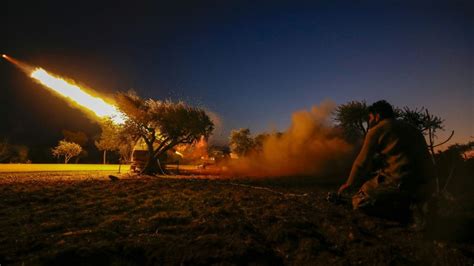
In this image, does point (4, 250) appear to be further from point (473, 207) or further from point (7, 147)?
point (7, 147)

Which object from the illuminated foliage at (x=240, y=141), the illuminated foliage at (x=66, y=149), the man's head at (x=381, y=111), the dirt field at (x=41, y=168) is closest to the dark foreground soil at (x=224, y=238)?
the man's head at (x=381, y=111)

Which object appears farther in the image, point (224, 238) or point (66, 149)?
point (66, 149)

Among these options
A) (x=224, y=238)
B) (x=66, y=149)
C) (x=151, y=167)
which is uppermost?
(x=66, y=149)

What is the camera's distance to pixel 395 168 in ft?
17.1

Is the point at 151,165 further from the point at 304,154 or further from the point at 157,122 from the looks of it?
the point at 304,154

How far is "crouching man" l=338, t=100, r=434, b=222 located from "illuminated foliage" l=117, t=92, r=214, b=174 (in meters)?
24.6

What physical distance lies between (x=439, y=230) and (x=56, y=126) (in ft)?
384

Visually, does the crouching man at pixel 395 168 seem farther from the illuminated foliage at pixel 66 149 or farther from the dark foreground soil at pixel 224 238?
the illuminated foliage at pixel 66 149

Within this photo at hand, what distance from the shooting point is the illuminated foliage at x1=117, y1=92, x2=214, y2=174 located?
28484 mm

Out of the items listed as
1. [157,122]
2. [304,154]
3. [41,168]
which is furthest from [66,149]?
[304,154]

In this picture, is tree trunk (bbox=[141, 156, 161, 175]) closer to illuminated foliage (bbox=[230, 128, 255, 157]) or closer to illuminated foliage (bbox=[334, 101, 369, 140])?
illuminated foliage (bbox=[334, 101, 369, 140])

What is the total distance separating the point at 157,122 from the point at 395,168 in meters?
26.9

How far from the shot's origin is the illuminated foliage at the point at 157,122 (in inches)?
1121

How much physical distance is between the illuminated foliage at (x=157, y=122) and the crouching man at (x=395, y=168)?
24618mm
